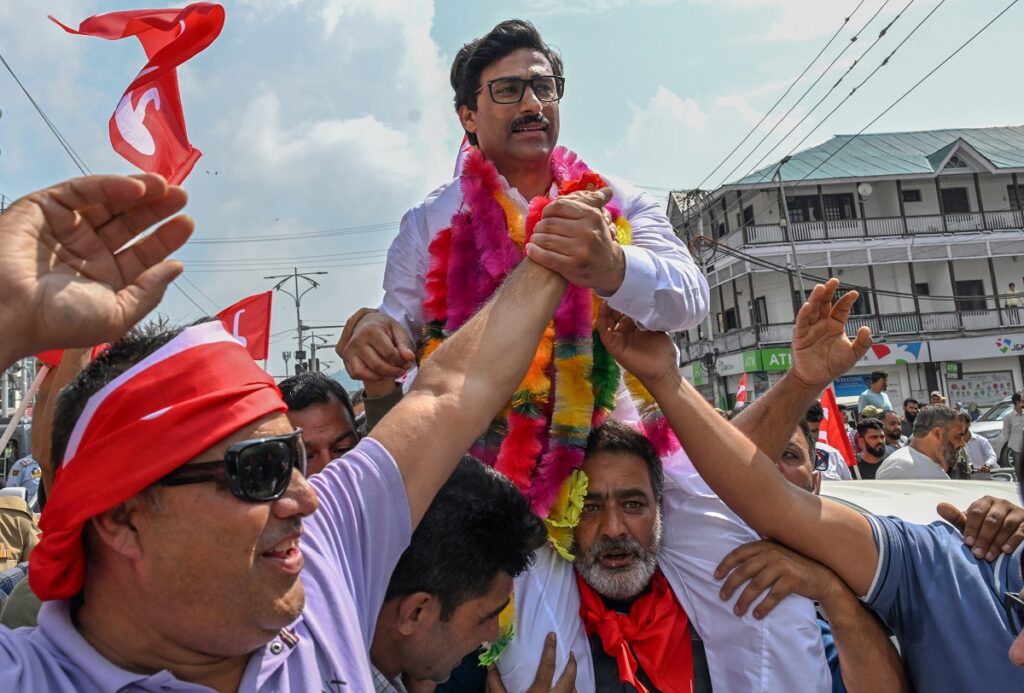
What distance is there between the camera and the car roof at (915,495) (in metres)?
4.17

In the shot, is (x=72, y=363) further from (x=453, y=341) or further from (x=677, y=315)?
(x=677, y=315)

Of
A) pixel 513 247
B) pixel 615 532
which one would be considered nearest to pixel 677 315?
pixel 513 247

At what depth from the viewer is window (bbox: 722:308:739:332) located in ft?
122

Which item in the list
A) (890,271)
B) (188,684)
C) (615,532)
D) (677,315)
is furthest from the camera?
(890,271)

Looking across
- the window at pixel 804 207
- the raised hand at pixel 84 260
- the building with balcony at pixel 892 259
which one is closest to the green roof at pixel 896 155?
the building with balcony at pixel 892 259

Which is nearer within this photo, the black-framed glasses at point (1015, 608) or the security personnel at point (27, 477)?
the black-framed glasses at point (1015, 608)

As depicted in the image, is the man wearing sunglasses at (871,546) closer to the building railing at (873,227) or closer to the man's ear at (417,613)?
the man's ear at (417,613)

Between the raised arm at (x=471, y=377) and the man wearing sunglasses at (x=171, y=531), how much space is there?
1.01 feet

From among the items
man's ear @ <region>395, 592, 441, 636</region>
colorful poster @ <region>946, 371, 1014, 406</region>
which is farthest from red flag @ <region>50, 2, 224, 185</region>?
colorful poster @ <region>946, 371, 1014, 406</region>

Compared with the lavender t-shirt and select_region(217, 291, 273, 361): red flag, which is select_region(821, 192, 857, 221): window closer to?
select_region(217, 291, 273, 361): red flag

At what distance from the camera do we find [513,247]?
9.60ft

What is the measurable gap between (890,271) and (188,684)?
3817 centimetres

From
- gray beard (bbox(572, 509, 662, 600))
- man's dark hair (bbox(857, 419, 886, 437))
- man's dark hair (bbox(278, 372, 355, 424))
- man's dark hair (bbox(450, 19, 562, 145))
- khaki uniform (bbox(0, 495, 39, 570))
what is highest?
man's dark hair (bbox(450, 19, 562, 145))

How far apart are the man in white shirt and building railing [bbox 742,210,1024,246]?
26.8 meters
